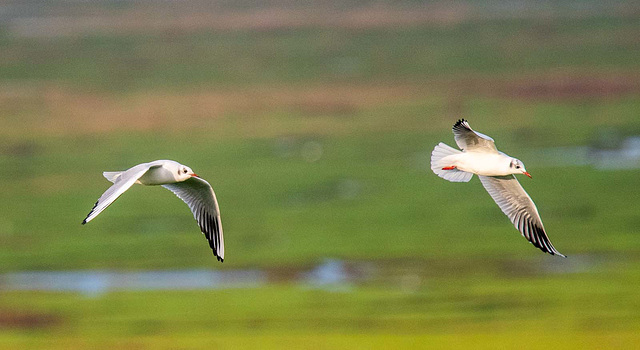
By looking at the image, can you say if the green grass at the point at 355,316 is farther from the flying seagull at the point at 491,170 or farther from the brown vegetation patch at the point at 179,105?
the brown vegetation patch at the point at 179,105

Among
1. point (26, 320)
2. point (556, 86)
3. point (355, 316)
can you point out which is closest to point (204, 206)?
point (355, 316)

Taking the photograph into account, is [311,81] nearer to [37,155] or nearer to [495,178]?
[37,155]

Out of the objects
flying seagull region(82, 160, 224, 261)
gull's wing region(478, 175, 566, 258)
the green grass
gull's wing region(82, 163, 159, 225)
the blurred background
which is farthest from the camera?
the blurred background

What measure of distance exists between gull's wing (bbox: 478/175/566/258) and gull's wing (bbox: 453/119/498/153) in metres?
0.69

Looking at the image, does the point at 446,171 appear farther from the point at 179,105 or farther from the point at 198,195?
the point at 179,105

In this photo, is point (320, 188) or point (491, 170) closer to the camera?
point (491, 170)

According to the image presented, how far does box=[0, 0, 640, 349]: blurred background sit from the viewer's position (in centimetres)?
1905


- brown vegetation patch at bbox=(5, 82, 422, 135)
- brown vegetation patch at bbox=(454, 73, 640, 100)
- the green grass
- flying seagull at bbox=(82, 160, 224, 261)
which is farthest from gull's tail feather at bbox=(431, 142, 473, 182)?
brown vegetation patch at bbox=(454, 73, 640, 100)

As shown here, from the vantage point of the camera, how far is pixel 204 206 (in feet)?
36.3

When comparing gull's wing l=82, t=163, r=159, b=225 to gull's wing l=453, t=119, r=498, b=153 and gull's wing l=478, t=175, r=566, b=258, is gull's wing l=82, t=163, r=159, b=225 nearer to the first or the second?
gull's wing l=453, t=119, r=498, b=153

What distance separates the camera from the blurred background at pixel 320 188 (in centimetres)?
1905

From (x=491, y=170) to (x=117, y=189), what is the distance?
3131 millimetres

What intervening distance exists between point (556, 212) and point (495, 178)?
48.5ft

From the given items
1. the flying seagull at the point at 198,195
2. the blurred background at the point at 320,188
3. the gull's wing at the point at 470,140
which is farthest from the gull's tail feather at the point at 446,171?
the blurred background at the point at 320,188
